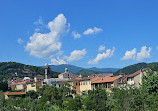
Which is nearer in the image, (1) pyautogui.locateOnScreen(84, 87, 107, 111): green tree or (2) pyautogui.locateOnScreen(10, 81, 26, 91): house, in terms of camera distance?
(1) pyautogui.locateOnScreen(84, 87, 107, 111): green tree

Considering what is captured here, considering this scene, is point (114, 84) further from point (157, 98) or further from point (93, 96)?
point (157, 98)

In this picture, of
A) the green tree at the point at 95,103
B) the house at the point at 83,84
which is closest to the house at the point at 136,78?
the house at the point at 83,84

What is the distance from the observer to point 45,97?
52.2 metres

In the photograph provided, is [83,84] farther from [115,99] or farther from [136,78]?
[115,99]

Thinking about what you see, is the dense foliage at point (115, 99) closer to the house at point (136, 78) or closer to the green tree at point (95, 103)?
the green tree at point (95, 103)

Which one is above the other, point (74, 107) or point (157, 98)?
point (157, 98)

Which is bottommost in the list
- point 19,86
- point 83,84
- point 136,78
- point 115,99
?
point 19,86

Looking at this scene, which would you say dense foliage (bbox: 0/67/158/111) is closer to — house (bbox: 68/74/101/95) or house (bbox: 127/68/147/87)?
house (bbox: 68/74/101/95)

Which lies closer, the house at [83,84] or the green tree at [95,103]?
the green tree at [95,103]

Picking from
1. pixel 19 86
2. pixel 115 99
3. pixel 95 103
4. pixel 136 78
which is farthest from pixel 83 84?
pixel 19 86

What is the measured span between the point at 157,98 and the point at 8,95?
54.5 meters

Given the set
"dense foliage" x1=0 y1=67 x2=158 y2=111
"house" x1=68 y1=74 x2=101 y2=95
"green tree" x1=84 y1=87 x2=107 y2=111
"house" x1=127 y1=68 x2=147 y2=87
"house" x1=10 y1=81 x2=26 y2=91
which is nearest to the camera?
"dense foliage" x1=0 y1=67 x2=158 y2=111

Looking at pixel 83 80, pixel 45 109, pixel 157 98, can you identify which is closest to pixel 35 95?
pixel 83 80

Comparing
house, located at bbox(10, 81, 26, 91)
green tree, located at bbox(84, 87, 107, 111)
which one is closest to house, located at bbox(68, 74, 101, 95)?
green tree, located at bbox(84, 87, 107, 111)
